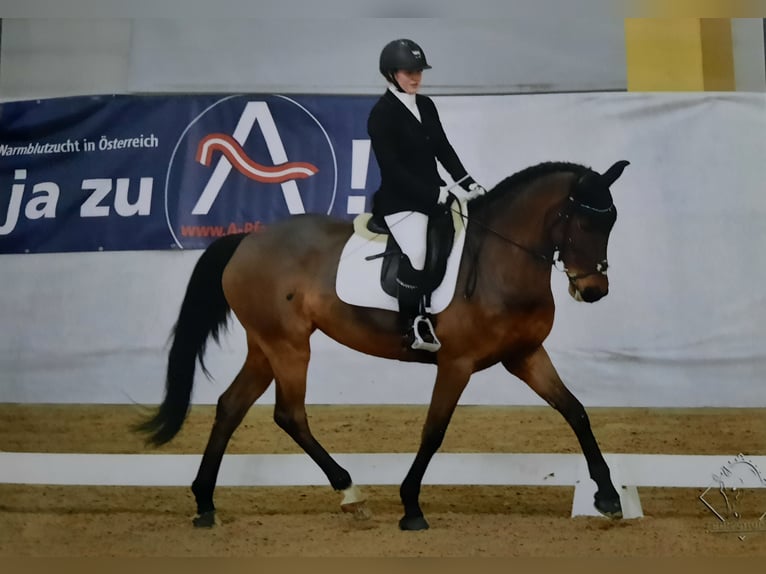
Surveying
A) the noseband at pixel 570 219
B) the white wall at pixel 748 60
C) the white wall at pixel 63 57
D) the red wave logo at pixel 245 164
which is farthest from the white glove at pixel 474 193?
the white wall at pixel 63 57

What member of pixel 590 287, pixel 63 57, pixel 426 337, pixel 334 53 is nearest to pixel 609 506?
pixel 590 287

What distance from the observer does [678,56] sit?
306 centimetres

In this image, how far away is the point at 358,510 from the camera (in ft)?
9.21

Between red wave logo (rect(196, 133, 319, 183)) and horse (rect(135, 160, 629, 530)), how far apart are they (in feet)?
0.70

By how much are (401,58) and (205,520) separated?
2.03 m

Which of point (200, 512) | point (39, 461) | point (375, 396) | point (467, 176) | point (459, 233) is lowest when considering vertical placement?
point (200, 512)

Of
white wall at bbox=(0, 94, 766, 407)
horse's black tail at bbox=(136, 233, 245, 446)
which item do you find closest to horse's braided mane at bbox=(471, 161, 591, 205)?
white wall at bbox=(0, 94, 766, 407)

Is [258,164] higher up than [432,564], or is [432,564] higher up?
[258,164]

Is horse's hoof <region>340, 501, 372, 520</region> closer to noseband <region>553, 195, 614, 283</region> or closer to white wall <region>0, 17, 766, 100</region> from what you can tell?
noseband <region>553, 195, 614, 283</region>

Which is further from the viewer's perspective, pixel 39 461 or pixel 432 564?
pixel 39 461

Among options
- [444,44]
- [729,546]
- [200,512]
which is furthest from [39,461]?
[729,546]

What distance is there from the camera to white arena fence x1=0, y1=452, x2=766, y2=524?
9.33 feet

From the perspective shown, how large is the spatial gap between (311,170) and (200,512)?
4.81ft

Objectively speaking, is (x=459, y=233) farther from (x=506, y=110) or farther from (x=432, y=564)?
(x=432, y=564)
